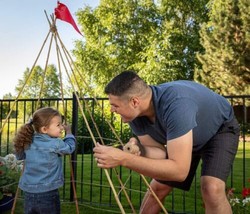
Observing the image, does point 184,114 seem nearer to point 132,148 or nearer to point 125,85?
point 125,85

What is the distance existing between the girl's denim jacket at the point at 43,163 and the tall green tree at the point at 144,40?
1980 cm

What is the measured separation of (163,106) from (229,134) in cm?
64

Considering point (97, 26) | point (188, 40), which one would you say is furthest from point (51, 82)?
point (188, 40)

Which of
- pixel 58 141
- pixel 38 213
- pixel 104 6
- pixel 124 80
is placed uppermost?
pixel 104 6

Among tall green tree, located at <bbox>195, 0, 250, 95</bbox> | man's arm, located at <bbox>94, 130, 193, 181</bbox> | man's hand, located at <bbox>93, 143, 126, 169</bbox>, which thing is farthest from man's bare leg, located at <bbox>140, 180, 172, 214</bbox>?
tall green tree, located at <bbox>195, 0, 250, 95</bbox>

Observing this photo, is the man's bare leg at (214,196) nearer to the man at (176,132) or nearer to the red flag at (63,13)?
the man at (176,132)

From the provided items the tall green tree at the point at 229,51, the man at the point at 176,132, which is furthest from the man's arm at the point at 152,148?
the tall green tree at the point at 229,51

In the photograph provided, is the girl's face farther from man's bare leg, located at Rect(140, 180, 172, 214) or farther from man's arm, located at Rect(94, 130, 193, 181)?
man's arm, located at Rect(94, 130, 193, 181)

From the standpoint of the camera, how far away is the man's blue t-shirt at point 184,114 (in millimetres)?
2080

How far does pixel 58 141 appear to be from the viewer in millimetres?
3326

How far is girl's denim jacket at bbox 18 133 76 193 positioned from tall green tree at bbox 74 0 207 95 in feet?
65.0

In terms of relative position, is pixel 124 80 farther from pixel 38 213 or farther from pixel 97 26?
pixel 97 26

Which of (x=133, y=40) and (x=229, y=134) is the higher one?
(x=133, y=40)

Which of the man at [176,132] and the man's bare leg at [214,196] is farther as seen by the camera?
the man's bare leg at [214,196]
